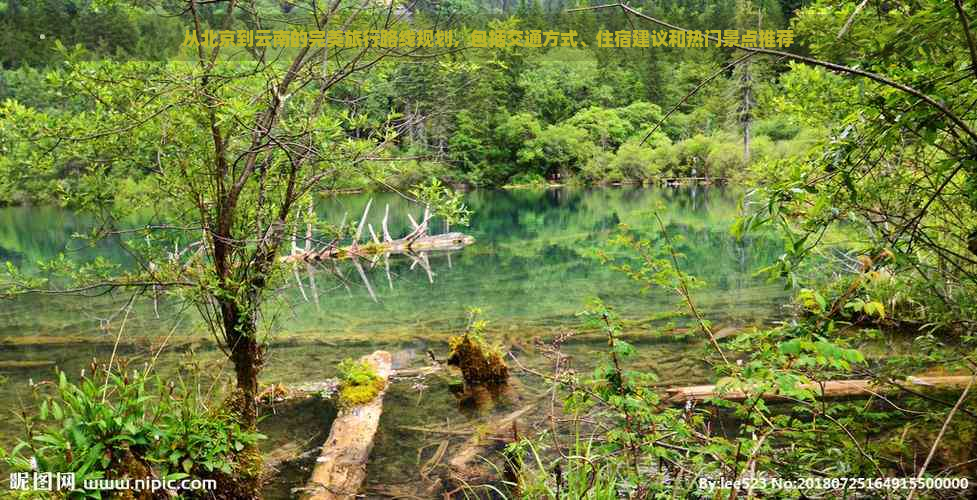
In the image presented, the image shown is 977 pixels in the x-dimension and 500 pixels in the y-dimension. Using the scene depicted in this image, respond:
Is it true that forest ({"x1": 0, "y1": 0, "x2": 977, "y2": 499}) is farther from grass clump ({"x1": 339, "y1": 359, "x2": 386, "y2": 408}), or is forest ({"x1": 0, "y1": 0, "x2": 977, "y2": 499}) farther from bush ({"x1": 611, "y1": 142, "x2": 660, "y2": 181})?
bush ({"x1": 611, "y1": 142, "x2": 660, "y2": 181})

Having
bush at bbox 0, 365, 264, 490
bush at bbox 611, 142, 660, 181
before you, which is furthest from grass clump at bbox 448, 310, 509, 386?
bush at bbox 611, 142, 660, 181

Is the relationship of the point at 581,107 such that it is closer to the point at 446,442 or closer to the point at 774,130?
the point at 774,130

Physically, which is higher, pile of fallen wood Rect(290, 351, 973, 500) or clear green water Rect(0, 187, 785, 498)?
pile of fallen wood Rect(290, 351, 973, 500)

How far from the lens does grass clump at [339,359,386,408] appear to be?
841 centimetres

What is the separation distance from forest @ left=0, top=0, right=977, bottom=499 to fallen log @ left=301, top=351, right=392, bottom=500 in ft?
0.14

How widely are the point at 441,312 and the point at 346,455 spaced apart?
8.50 metres

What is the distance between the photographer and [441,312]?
15.3 metres

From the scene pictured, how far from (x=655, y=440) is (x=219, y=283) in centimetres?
384

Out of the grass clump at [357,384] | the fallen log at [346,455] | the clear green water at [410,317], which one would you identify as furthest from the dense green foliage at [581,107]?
the fallen log at [346,455]

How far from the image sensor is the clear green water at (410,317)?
8.17 metres

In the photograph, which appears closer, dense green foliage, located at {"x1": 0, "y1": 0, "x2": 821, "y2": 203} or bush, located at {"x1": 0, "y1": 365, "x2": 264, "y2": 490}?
bush, located at {"x1": 0, "y1": 365, "x2": 264, "y2": 490}

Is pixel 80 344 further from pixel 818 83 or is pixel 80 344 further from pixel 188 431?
pixel 818 83

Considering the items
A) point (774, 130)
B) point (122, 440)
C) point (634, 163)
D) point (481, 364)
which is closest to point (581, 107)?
point (634, 163)

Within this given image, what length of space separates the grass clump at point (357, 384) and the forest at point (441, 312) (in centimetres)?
4
